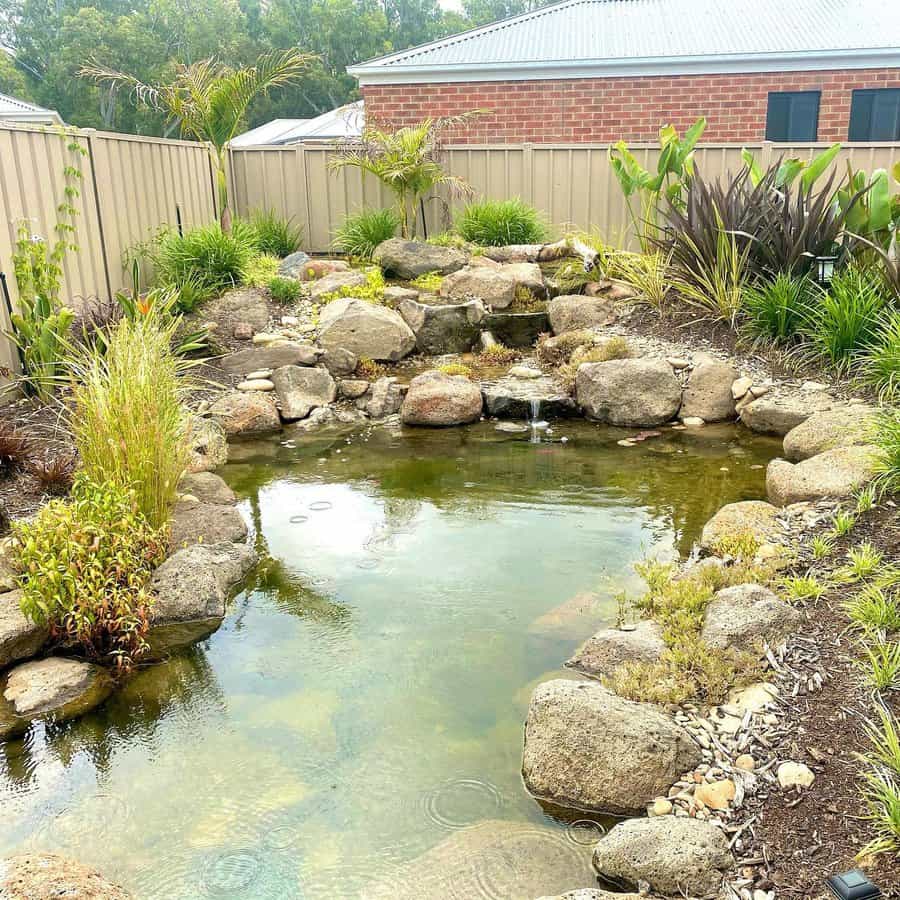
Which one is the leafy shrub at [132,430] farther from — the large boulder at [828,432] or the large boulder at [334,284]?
the large boulder at [334,284]

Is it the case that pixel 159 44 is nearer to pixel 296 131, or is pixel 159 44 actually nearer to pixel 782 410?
pixel 296 131

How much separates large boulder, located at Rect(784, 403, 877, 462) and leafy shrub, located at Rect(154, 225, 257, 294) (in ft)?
19.8

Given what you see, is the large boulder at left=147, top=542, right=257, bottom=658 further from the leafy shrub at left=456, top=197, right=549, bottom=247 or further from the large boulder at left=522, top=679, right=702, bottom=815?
the leafy shrub at left=456, top=197, right=549, bottom=247

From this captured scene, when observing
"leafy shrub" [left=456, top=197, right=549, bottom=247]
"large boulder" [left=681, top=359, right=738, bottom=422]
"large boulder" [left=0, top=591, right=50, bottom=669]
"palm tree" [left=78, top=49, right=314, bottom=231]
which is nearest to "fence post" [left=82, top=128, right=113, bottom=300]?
"palm tree" [left=78, top=49, right=314, bottom=231]

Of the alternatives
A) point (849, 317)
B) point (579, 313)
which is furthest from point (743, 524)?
point (579, 313)

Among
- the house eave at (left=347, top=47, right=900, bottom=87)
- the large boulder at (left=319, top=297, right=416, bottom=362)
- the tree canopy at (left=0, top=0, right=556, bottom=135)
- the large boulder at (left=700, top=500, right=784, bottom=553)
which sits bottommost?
the large boulder at (left=700, top=500, right=784, bottom=553)

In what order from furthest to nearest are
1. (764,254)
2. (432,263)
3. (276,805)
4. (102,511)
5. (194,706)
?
(432,263) → (764,254) → (102,511) → (194,706) → (276,805)

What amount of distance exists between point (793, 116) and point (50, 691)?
14.6 m

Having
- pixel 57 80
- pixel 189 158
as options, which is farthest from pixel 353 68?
pixel 57 80

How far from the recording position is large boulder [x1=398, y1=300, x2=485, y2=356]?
30.0 ft

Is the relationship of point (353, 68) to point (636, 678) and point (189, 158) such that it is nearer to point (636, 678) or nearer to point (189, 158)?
point (189, 158)

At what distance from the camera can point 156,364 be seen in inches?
207

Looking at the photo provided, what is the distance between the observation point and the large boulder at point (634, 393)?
7578 mm

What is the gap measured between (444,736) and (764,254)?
247 inches
